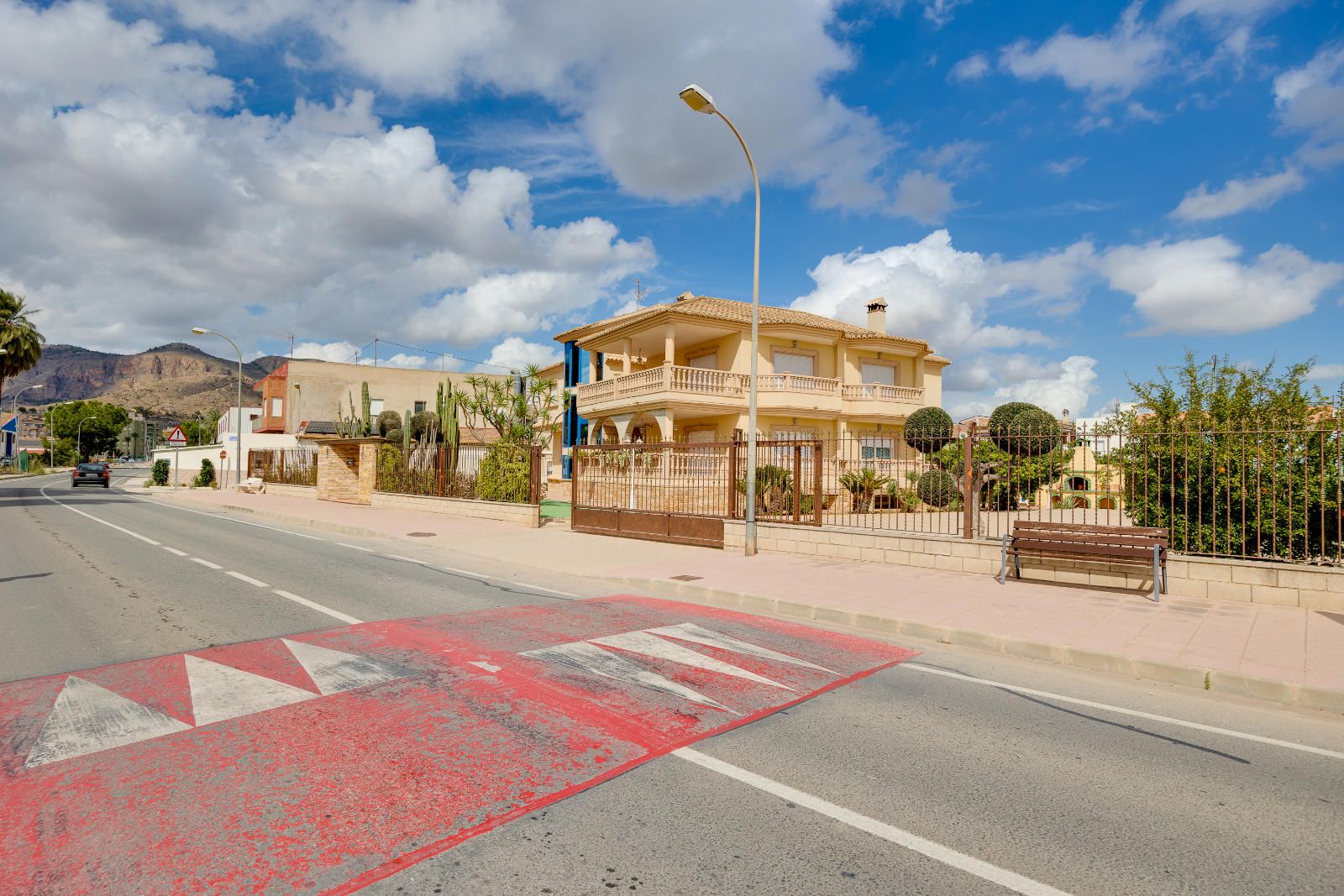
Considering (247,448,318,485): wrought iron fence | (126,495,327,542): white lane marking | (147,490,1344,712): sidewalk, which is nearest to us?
(147,490,1344,712): sidewalk

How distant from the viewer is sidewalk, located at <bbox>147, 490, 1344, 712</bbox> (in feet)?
19.2

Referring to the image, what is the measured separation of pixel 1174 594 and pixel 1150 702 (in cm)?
455

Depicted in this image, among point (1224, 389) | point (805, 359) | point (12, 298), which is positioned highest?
point (12, 298)

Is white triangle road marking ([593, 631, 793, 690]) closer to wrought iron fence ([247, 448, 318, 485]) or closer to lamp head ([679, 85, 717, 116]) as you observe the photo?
lamp head ([679, 85, 717, 116])

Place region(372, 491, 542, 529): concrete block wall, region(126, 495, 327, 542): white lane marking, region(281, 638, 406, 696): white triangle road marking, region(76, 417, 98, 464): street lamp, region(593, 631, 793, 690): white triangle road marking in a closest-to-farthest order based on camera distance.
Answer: region(281, 638, 406, 696): white triangle road marking, region(593, 631, 793, 690): white triangle road marking, region(126, 495, 327, 542): white lane marking, region(372, 491, 542, 529): concrete block wall, region(76, 417, 98, 464): street lamp

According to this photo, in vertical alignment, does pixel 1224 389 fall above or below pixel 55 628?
above

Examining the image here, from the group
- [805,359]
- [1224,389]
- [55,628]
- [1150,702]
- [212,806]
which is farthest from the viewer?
[805,359]

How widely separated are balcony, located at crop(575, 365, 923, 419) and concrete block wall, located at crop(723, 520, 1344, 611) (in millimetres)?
12183

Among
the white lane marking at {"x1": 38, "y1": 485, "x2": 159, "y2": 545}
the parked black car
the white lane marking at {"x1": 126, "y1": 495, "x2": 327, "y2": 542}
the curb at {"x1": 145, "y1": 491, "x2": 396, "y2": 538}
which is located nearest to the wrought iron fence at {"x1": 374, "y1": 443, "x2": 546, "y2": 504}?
the curb at {"x1": 145, "y1": 491, "x2": 396, "y2": 538}

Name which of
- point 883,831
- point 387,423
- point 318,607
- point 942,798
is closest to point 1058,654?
point 942,798

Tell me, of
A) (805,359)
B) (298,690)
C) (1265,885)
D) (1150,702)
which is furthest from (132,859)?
(805,359)

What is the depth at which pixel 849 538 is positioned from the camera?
12.2 metres

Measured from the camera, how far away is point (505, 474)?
784 inches

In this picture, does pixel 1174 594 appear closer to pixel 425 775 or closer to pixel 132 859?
pixel 425 775
